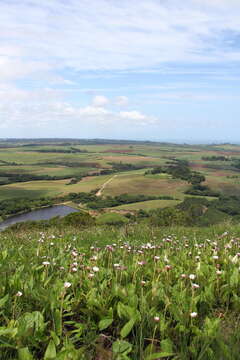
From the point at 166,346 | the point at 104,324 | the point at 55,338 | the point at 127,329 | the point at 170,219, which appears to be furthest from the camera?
the point at 170,219

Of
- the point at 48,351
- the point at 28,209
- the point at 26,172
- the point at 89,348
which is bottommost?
the point at 28,209

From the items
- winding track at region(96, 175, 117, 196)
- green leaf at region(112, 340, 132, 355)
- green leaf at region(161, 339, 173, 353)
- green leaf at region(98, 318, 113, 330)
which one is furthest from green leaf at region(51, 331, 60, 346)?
winding track at region(96, 175, 117, 196)

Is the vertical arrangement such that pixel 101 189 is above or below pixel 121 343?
below

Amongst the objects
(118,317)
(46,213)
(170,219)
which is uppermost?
(118,317)

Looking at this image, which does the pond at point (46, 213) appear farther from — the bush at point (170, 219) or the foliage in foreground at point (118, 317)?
the foliage in foreground at point (118, 317)

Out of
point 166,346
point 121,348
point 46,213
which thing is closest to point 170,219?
point 166,346

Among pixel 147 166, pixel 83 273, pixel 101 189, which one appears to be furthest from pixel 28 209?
pixel 83 273

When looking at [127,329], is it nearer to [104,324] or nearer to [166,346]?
[104,324]

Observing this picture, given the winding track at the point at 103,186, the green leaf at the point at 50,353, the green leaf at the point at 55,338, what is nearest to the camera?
the green leaf at the point at 50,353

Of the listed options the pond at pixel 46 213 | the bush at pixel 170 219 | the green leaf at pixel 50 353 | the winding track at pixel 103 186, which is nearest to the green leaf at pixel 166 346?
the green leaf at pixel 50 353

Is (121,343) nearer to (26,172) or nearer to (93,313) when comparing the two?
(93,313)

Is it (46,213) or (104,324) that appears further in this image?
(46,213)
